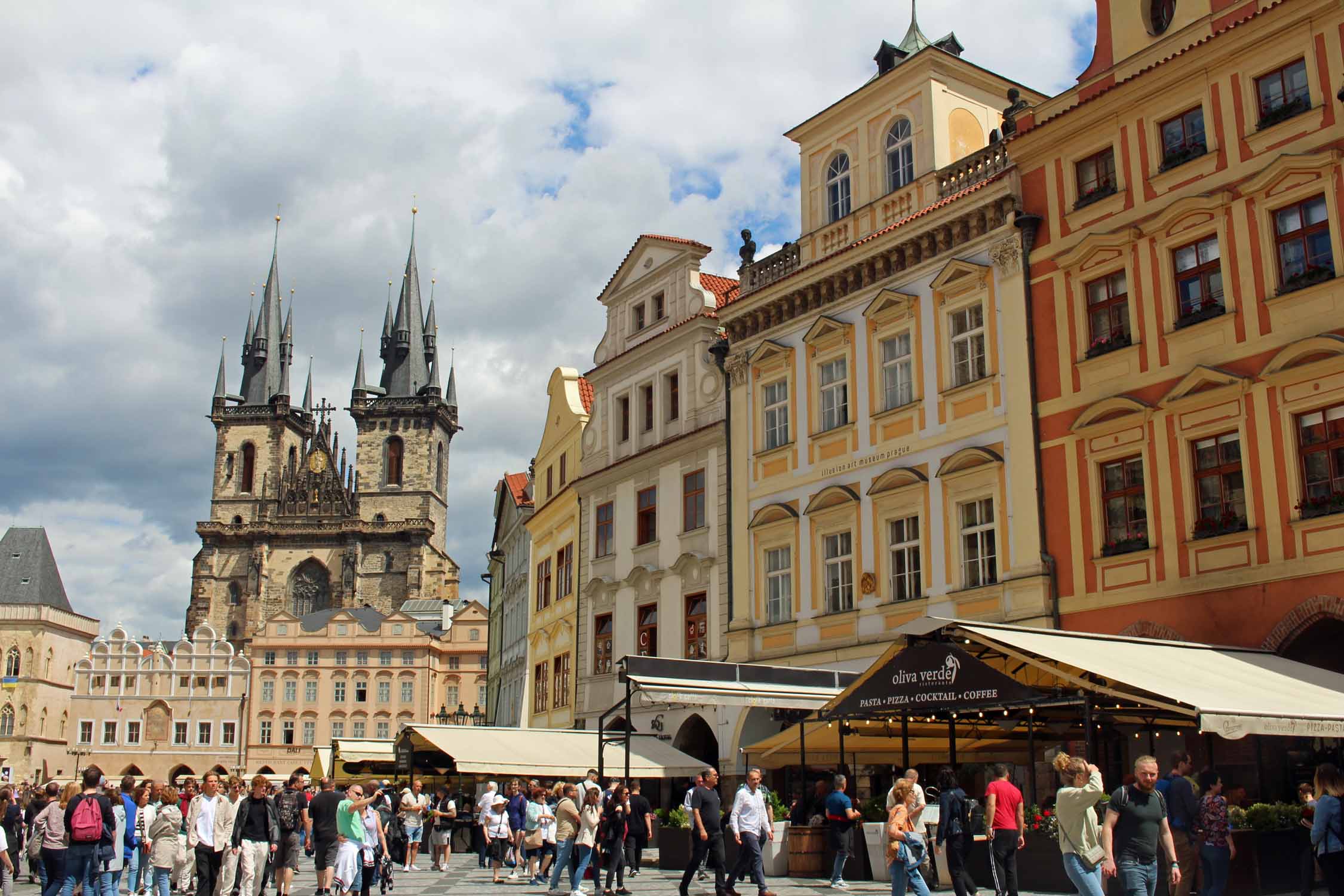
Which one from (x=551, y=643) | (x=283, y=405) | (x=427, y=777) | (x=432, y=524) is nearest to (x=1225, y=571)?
(x=551, y=643)

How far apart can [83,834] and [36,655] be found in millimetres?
95892

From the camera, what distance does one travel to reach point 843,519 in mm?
26422

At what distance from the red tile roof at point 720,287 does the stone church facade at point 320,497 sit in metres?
94.9

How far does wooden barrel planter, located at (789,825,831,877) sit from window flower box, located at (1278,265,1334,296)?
1014 cm

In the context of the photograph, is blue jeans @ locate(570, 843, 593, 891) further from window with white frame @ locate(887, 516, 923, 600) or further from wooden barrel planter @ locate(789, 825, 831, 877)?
window with white frame @ locate(887, 516, 923, 600)

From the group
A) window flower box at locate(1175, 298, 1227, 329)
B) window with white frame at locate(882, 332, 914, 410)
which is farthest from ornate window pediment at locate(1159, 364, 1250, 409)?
window with white frame at locate(882, 332, 914, 410)

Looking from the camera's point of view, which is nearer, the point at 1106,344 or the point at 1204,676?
the point at 1204,676

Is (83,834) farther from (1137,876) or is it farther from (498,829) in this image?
(498,829)

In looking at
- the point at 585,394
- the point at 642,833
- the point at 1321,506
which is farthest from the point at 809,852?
the point at 585,394

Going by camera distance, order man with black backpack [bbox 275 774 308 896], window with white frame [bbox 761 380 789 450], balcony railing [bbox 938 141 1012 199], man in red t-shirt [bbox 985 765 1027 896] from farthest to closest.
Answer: window with white frame [bbox 761 380 789 450], balcony railing [bbox 938 141 1012 199], man with black backpack [bbox 275 774 308 896], man in red t-shirt [bbox 985 765 1027 896]

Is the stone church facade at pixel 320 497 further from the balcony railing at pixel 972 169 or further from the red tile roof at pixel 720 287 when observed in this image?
the balcony railing at pixel 972 169

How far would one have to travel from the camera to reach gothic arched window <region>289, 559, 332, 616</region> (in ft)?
416

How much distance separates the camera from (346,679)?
108 metres

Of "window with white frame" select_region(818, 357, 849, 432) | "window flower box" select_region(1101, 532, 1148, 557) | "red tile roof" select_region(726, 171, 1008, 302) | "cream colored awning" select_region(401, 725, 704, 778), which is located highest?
"red tile roof" select_region(726, 171, 1008, 302)
